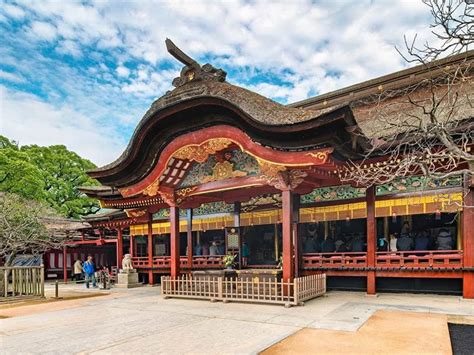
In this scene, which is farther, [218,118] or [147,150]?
[147,150]

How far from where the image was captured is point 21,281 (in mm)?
13031

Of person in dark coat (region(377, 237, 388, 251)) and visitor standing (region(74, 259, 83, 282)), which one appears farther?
visitor standing (region(74, 259, 83, 282))

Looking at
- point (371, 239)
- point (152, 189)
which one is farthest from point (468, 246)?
point (152, 189)

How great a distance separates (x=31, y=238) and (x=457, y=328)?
15.9m

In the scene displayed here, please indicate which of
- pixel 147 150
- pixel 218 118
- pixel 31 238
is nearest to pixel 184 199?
pixel 147 150

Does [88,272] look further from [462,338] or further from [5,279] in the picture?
[462,338]

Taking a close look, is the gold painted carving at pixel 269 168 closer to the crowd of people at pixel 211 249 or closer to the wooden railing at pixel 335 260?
the wooden railing at pixel 335 260

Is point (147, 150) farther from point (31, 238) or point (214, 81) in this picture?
point (31, 238)

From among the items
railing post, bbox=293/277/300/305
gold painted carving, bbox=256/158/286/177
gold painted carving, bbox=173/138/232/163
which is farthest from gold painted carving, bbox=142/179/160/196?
railing post, bbox=293/277/300/305

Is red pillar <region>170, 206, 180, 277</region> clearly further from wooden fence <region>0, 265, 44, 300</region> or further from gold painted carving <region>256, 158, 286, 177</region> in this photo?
wooden fence <region>0, 265, 44, 300</region>

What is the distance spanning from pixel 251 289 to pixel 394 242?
16.8ft

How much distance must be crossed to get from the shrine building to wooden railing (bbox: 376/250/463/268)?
0.03 metres

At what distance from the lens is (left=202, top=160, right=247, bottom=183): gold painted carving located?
11.9 m

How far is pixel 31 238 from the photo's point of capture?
16219mm
